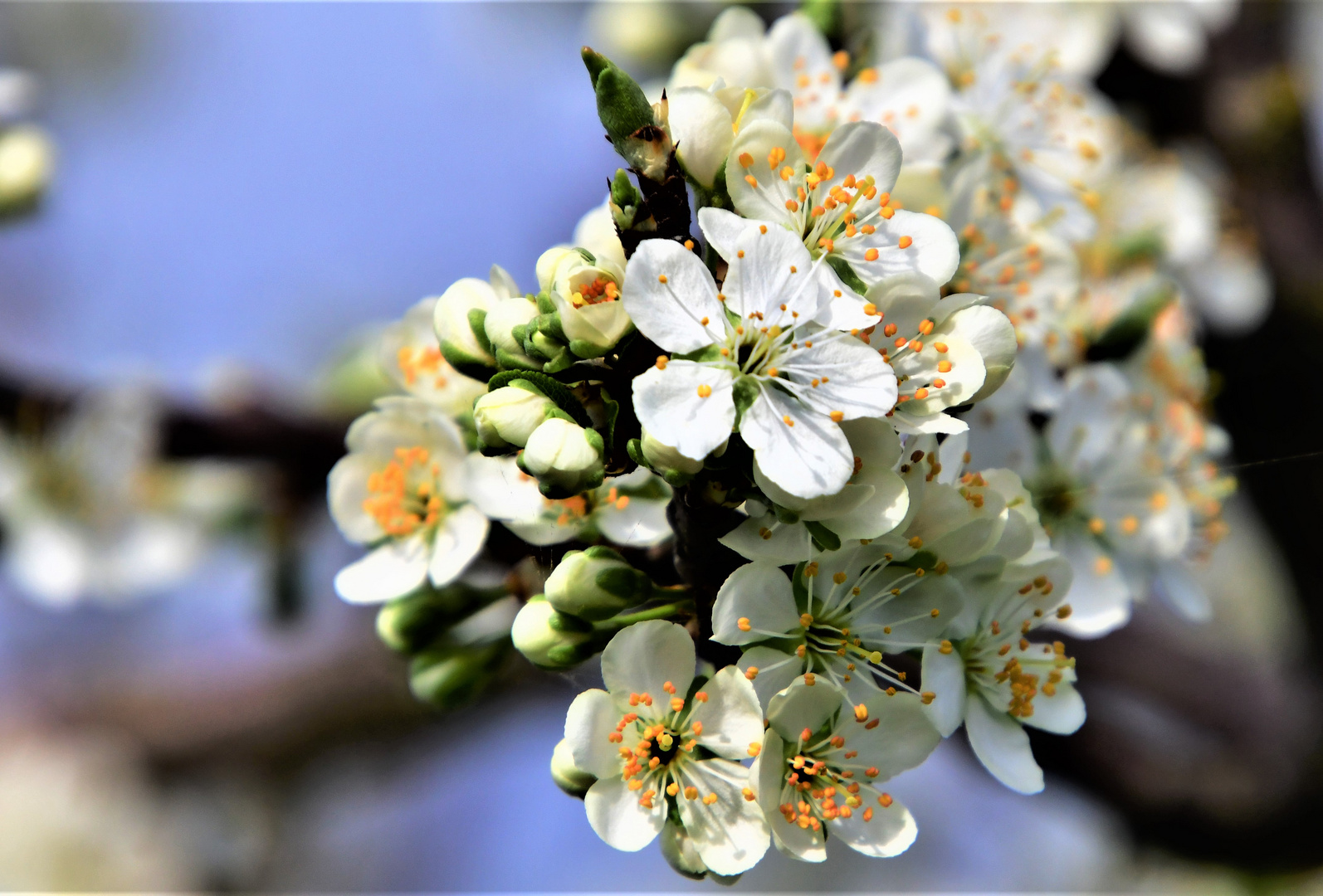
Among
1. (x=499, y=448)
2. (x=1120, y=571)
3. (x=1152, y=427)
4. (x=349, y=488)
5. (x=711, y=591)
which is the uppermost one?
(x=349, y=488)

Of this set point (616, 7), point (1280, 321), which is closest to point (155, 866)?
point (616, 7)

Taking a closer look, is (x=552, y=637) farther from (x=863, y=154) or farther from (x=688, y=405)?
(x=863, y=154)

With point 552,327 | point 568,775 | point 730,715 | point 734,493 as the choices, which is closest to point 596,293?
point 552,327

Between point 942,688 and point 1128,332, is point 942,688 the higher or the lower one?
the lower one

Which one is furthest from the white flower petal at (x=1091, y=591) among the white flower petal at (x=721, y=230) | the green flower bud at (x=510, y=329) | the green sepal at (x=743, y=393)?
the green flower bud at (x=510, y=329)

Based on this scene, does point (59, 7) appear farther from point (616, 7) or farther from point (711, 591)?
point (711, 591)

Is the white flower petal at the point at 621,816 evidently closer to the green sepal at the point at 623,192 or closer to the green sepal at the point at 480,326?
the green sepal at the point at 480,326
